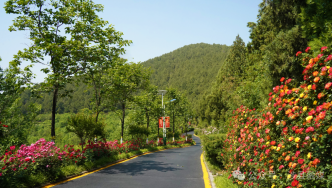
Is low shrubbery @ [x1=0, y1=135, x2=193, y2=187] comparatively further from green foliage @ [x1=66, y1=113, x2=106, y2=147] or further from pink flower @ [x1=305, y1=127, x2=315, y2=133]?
pink flower @ [x1=305, y1=127, x2=315, y2=133]

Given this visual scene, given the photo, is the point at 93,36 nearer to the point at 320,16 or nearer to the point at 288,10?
the point at 320,16

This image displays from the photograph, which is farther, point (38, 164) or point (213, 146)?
point (213, 146)

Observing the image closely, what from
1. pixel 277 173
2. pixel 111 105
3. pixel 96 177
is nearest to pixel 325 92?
pixel 277 173

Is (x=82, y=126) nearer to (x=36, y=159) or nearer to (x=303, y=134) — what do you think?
(x=36, y=159)

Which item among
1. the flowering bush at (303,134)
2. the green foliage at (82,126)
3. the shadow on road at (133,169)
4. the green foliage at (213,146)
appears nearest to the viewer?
the flowering bush at (303,134)

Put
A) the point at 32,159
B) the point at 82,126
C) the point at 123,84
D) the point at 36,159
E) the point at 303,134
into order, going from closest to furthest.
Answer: the point at 303,134 → the point at 32,159 → the point at 36,159 → the point at 82,126 → the point at 123,84

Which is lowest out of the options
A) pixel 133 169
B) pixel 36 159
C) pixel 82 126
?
pixel 133 169

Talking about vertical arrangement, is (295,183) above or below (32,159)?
above

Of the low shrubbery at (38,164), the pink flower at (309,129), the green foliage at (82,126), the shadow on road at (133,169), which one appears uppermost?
the pink flower at (309,129)

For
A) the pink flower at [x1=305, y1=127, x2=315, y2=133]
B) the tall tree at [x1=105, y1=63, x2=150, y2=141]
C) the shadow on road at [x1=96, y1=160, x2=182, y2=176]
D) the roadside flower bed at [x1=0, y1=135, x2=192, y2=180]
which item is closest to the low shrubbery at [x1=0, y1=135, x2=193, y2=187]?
the roadside flower bed at [x1=0, y1=135, x2=192, y2=180]

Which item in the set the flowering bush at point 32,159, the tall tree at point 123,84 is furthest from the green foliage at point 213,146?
the tall tree at point 123,84

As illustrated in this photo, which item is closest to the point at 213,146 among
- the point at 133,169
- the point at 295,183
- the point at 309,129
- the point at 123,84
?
the point at 133,169

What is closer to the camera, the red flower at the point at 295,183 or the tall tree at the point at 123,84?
the red flower at the point at 295,183

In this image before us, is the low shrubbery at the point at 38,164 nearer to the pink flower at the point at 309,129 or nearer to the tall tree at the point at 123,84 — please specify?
the pink flower at the point at 309,129
